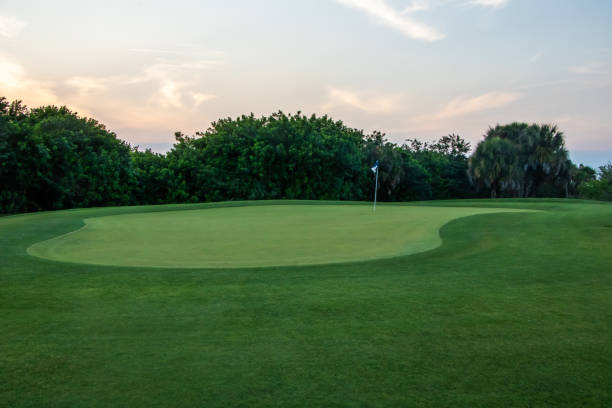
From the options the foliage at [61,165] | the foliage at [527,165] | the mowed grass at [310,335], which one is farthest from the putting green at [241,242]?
the foliage at [527,165]

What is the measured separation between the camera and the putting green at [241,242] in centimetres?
736

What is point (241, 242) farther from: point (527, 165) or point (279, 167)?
point (527, 165)

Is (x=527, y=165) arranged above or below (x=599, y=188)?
above

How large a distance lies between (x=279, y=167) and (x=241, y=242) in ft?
102

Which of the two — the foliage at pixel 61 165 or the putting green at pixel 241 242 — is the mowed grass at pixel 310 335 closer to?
the putting green at pixel 241 242

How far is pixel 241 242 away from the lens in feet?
29.4

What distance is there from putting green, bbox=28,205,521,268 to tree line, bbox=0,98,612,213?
20.5 meters

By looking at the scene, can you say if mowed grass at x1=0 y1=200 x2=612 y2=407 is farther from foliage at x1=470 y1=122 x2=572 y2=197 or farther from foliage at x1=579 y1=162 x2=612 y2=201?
foliage at x1=579 y1=162 x2=612 y2=201

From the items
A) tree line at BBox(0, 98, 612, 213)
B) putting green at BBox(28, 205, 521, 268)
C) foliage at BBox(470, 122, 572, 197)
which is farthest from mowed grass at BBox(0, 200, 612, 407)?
foliage at BBox(470, 122, 572, 197)

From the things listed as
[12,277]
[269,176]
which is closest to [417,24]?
[269,176]

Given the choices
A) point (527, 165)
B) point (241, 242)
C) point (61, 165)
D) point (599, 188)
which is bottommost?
point (241, 242)

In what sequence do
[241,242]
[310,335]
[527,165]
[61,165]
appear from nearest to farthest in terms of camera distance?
[310,335] → [241,242] → [61,165] → [527,165]

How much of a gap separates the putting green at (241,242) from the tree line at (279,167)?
20545mm

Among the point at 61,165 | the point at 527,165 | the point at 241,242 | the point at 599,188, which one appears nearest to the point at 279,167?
the point at 61,165
